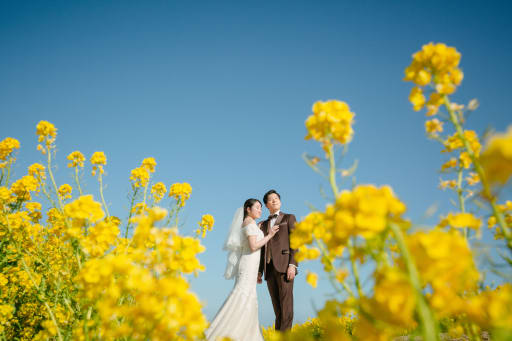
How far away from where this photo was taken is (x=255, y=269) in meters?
4.44

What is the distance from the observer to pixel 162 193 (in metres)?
4.16

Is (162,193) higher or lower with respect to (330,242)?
higher

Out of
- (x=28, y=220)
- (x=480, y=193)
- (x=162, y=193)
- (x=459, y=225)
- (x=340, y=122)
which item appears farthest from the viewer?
(x=162, y=193)

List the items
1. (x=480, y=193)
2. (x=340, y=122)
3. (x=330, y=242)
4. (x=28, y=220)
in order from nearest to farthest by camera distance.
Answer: (x=330, y=242)
(x=480, y=193)
(x=340, y=122)
(x=28, y=220)

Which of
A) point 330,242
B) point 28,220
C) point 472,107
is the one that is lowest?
point 330,242

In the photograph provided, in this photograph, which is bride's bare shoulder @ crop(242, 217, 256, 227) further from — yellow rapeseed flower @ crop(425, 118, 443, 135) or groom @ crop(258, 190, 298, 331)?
yellow rapeseed flower @ crop(425, 118, 443, 135)

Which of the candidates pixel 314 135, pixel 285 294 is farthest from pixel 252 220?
pixel 314 135

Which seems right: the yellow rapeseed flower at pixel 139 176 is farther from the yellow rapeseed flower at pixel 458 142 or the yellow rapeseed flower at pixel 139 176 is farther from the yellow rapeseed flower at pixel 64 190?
the yellow rapeseed flower at pixel 458 142

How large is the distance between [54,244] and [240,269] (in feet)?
9.40

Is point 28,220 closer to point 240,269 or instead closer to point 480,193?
point 240,269

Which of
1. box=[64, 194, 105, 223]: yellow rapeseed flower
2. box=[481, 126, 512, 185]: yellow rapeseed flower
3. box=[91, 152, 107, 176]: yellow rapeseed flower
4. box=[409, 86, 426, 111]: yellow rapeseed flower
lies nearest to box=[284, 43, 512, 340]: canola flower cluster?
box=[481, 126, 512, 185]: yellow rapeseed flower

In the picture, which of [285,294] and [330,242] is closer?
[330,242]

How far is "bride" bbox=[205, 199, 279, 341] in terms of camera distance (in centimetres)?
389

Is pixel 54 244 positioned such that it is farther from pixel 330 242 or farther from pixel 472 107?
pixel 472 107
